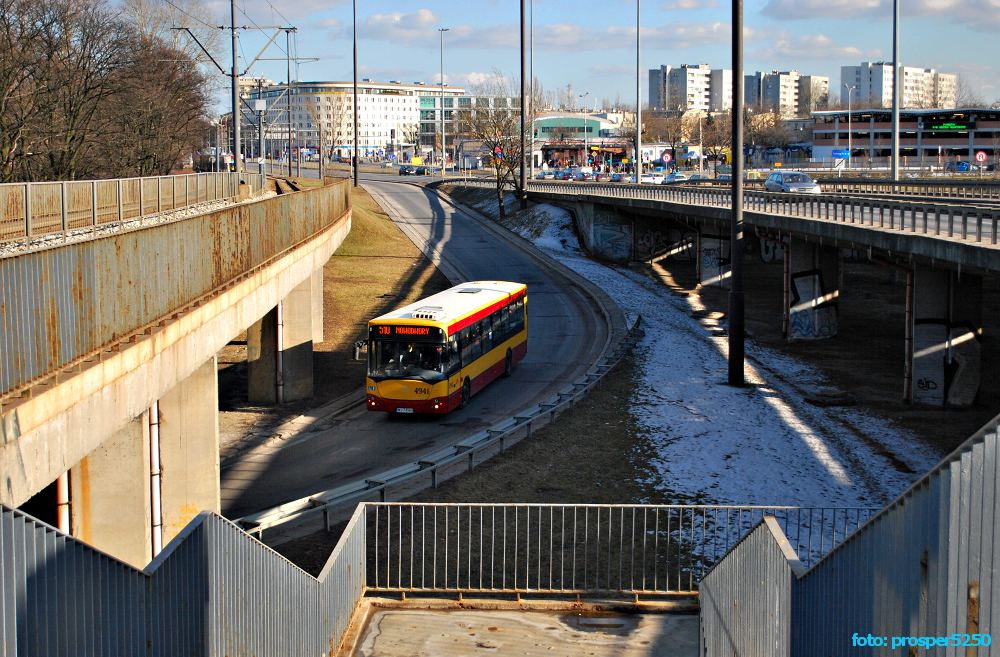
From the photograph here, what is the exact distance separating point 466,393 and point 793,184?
1159 inches

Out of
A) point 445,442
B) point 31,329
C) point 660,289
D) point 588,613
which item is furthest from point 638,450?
point 660,289

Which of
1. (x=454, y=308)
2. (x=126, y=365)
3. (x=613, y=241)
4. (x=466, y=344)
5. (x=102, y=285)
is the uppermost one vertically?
(x=102, y=285)

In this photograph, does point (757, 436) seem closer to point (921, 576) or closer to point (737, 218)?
point (737, 218)

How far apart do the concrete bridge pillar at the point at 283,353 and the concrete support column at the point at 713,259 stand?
25430mm

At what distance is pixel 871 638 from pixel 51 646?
472 centimetres

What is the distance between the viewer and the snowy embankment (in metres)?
16.8

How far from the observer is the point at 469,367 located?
23.5 m

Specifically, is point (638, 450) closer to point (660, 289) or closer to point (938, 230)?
point (938, 230)

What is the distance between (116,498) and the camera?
39.7ft

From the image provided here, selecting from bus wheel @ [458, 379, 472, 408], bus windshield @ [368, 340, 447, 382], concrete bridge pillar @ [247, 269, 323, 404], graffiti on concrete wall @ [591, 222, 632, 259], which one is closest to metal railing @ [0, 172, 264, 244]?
concrete bridge pillar @ [247, 269, 323, 404]

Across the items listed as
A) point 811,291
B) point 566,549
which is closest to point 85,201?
point 566,549

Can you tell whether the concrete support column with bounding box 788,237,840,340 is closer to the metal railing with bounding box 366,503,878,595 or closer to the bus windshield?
the bus windshield

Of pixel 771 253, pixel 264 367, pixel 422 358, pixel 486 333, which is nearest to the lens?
pixel 422 358

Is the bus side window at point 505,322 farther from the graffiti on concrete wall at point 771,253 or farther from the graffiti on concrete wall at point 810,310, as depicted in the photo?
the graffiti on concrete wall at point 771,253
